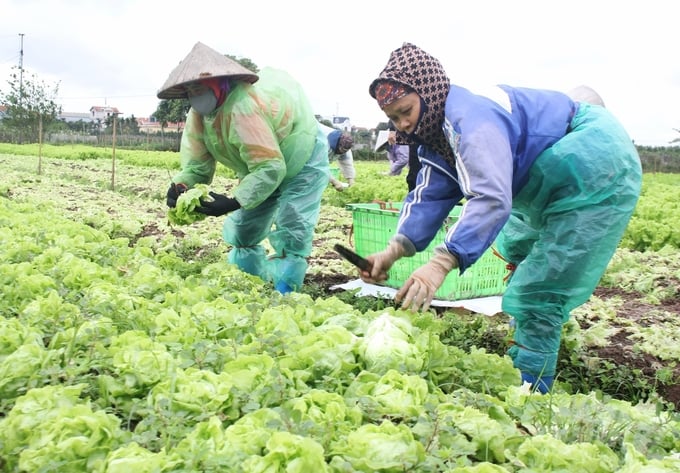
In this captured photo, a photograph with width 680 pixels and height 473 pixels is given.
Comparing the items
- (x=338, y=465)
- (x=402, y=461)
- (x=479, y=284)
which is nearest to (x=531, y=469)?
(x=402, y=461)

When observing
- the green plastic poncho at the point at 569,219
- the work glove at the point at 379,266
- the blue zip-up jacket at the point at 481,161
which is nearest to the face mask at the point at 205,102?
the blue zip-up jacket at the point at 481,161

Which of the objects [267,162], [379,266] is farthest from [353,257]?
[267,162]

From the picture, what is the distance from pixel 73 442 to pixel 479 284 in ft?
13.8

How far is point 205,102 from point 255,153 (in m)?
0.50

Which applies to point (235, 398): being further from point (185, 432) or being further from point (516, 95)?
point (516, 95)

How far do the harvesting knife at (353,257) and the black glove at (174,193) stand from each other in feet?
7.46

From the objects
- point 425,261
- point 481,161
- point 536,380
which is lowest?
point 536,380

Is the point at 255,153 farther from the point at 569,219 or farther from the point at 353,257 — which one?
the point at 569,219

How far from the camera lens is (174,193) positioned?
16.0 ft

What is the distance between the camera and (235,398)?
75.4 inches

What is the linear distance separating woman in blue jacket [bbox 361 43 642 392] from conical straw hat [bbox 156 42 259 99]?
5.42ft

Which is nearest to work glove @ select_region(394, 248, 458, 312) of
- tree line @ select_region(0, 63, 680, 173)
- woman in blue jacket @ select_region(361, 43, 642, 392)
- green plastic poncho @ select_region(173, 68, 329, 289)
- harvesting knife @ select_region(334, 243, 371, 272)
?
woman in blue jacket @ select_region(361, 43, 642, 392)

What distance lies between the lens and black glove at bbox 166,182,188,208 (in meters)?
4.86

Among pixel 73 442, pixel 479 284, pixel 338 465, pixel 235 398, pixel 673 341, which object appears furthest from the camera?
pixel 479 284
